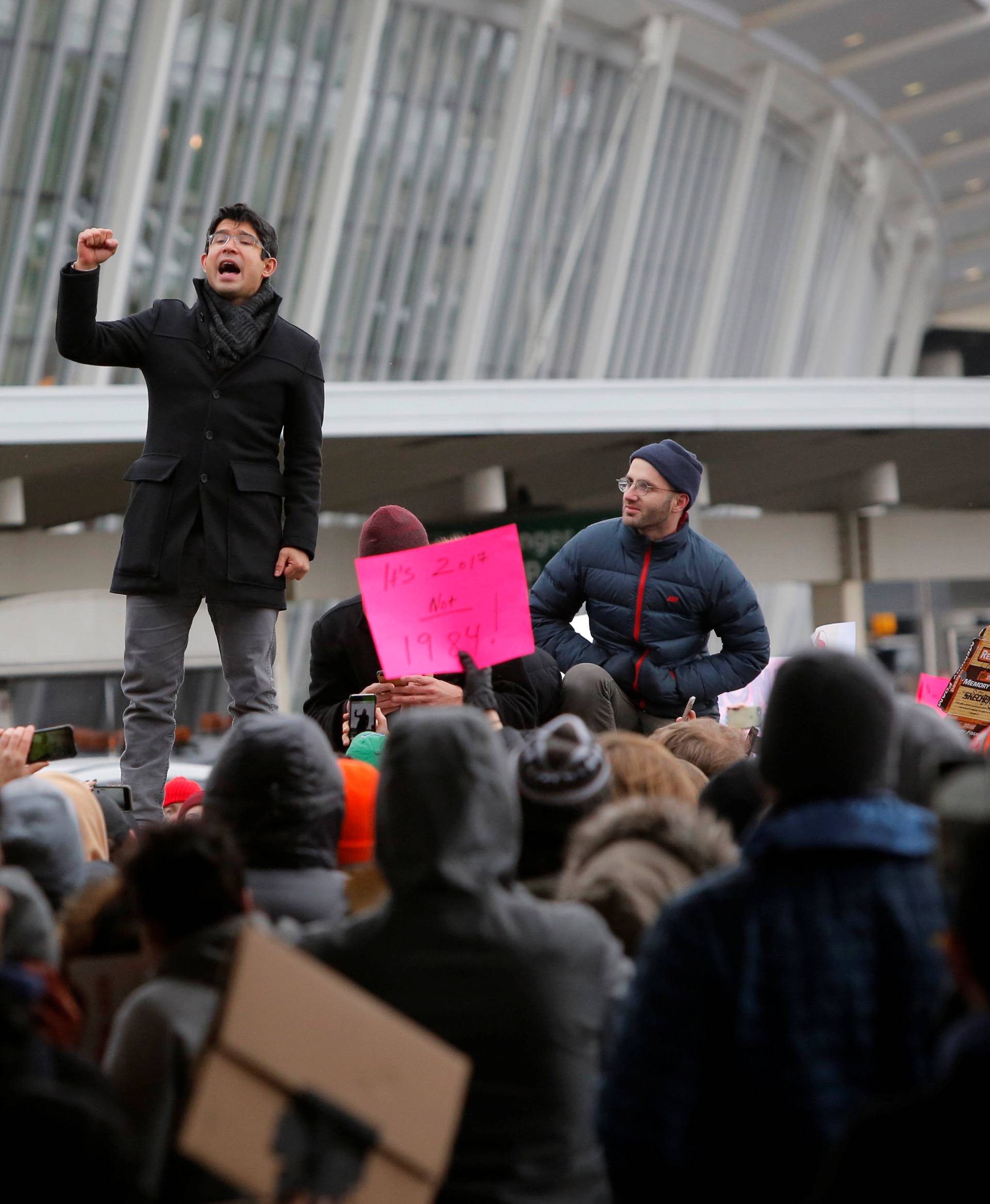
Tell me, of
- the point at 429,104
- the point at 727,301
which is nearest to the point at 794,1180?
the point at 429,104

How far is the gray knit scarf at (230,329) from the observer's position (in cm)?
520

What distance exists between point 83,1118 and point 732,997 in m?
0.87

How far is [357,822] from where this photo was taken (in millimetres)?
3695

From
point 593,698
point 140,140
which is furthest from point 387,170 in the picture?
point 593,698

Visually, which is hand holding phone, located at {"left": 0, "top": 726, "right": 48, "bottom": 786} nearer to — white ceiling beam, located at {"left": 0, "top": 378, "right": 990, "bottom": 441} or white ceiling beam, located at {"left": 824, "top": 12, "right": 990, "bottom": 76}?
white ceiling beam, located at {"left": 0, "top": 378, "right": 990, "bottom": 441}

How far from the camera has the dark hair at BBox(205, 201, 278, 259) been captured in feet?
16.8

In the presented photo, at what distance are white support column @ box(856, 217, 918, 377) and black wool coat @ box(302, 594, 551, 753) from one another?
33311 mm

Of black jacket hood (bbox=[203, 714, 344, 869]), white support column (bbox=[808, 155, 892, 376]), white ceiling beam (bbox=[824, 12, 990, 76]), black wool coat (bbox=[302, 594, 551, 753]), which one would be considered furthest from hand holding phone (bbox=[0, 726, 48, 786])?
white support column (bbox=[808, 155, 892, 376])

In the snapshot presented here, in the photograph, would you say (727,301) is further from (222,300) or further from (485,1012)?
(485,1012)

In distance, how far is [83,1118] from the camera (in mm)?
1918

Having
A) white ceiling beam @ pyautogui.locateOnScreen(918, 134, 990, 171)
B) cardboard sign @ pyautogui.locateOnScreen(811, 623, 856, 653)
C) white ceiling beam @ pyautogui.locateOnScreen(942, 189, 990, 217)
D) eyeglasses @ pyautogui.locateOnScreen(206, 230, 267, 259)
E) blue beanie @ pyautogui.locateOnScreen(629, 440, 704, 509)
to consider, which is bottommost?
cardboard sign @ pyautogui.locateOnScreen(811, 623, 856, 653)

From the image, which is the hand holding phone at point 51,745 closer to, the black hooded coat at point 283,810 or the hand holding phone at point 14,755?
the hand holding phone at point 14,755

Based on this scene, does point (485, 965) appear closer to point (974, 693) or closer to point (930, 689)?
point (974, 693)

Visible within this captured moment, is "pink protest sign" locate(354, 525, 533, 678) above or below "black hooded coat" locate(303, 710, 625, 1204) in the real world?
above
